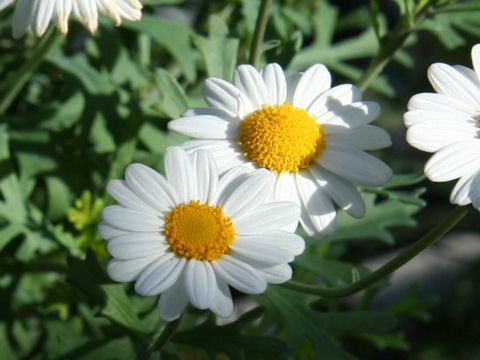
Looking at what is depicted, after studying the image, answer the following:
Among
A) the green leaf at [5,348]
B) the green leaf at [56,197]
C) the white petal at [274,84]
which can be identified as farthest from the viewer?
the green leaf at [56,197]

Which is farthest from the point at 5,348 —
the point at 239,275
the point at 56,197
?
the point at 239,275

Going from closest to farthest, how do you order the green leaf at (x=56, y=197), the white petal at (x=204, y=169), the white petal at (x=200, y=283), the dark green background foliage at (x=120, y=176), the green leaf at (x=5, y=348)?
the white petal at (x=200, y=283), the white petal at (x=204, y=169), the dark green background foliage at (x=120, y=176), the green leaf at (x=5, y=348), the green leaf at (x=56, y=197)

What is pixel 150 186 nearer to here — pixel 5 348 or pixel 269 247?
pixel 269 247

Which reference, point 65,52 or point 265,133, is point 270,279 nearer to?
point 265,133

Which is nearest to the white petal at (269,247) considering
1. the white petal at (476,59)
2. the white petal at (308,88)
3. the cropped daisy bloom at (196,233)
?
Answer: the cropped daisy bloom at (196,233)

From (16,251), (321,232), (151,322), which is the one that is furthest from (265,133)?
(16,251)

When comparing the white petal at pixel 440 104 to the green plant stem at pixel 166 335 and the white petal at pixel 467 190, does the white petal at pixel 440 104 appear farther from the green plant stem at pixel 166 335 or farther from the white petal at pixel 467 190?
the green plant stem at pixel 166 335
